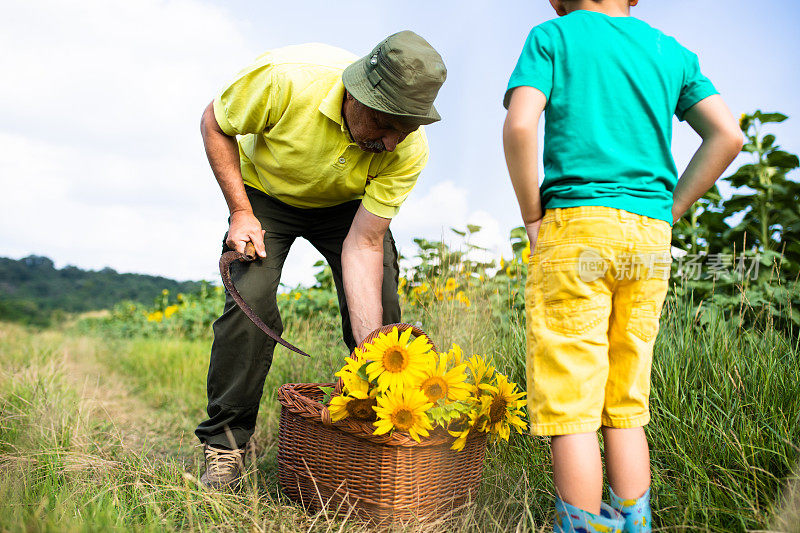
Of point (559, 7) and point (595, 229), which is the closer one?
point (595, 229)

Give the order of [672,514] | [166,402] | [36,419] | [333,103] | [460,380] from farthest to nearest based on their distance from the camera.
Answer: [166,402], [36,419], [333,103], [460,380], [672,514]

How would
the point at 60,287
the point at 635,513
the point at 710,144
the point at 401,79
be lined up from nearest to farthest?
the point at 635,513 → the point at 710,144 → the point at 401,79 → the point at 60,287

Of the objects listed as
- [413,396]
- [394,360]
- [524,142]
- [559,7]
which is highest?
[559,7]

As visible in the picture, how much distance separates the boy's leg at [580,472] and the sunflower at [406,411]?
1.54 ft

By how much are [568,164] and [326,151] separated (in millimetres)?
1180

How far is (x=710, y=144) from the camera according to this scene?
1.76 metres

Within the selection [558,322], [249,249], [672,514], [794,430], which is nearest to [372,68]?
[249,249]

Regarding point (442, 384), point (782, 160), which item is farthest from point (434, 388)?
point (782, 160)

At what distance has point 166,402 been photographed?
15.7ft

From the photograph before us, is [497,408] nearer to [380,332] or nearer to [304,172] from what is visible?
[380,332]

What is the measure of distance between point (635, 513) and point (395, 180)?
1.62 meters

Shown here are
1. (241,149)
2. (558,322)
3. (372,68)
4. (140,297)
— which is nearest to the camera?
(558,322)

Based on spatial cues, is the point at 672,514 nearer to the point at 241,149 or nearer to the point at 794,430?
the point at 794,430

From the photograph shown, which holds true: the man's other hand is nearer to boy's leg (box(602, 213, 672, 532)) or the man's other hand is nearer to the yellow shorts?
the yellow shorts
